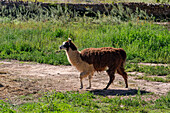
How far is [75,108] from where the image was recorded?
763 cm

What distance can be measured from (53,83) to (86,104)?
2473 millimetres

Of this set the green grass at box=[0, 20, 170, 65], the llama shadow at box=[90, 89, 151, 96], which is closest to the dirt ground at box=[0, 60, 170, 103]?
the llama shadow at box=[90, 89, 151, 96]

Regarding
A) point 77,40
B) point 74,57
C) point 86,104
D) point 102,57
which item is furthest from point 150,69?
point 77,40

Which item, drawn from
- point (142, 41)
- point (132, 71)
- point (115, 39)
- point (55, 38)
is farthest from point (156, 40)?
point (55, 38)

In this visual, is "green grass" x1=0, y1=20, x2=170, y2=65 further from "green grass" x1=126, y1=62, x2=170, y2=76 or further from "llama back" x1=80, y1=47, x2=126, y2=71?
"llama back" x1=80, y1=47, x2=126, y2=71

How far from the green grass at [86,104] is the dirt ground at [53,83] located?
0.59 m

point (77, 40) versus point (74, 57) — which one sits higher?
point (74, 57)

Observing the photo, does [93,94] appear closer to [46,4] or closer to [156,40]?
[156,40]

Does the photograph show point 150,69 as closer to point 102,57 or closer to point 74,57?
point 102,57

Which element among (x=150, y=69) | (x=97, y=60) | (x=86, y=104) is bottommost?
(x=150, y=69)

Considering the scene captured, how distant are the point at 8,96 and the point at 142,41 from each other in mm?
9332

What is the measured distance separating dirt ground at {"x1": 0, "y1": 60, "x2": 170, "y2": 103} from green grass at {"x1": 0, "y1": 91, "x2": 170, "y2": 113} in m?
0.59

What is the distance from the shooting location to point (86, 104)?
26.1 feet

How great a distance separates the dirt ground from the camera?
920cm
